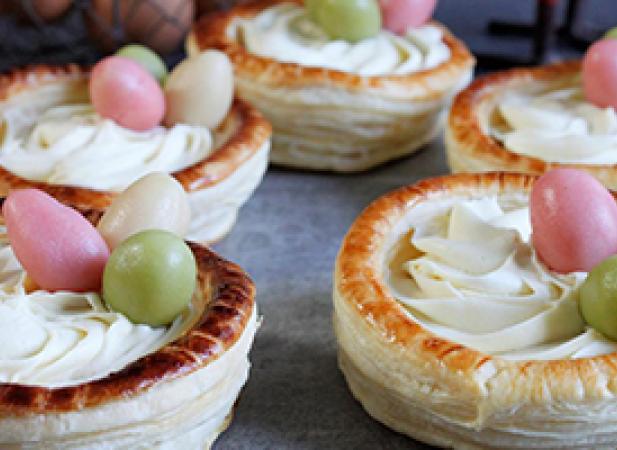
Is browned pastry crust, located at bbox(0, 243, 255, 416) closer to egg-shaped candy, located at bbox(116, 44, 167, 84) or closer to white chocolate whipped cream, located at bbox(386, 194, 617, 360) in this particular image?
white chocolate whipped cream, located at bbox(386, 194, 617, 360)

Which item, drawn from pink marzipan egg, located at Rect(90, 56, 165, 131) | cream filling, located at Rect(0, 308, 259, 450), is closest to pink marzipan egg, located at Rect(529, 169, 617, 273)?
cream filling, located at Rect(0, 308, 259, 450)

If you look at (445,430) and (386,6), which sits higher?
(386,6)

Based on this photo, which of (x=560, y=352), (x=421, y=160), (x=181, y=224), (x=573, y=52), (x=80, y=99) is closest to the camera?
(x=560, y=352)

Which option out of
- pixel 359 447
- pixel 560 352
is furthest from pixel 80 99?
pixel 560 352

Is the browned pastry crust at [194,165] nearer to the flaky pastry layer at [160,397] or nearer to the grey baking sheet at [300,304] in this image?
the grey baking sheet at [300,304]

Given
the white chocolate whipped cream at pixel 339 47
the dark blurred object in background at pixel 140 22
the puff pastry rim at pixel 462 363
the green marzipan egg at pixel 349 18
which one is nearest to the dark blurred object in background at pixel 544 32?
the white chocolate whipped cream at pixel 339 47

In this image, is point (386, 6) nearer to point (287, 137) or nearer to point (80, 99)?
point (287, 137)

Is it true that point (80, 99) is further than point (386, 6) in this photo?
No
